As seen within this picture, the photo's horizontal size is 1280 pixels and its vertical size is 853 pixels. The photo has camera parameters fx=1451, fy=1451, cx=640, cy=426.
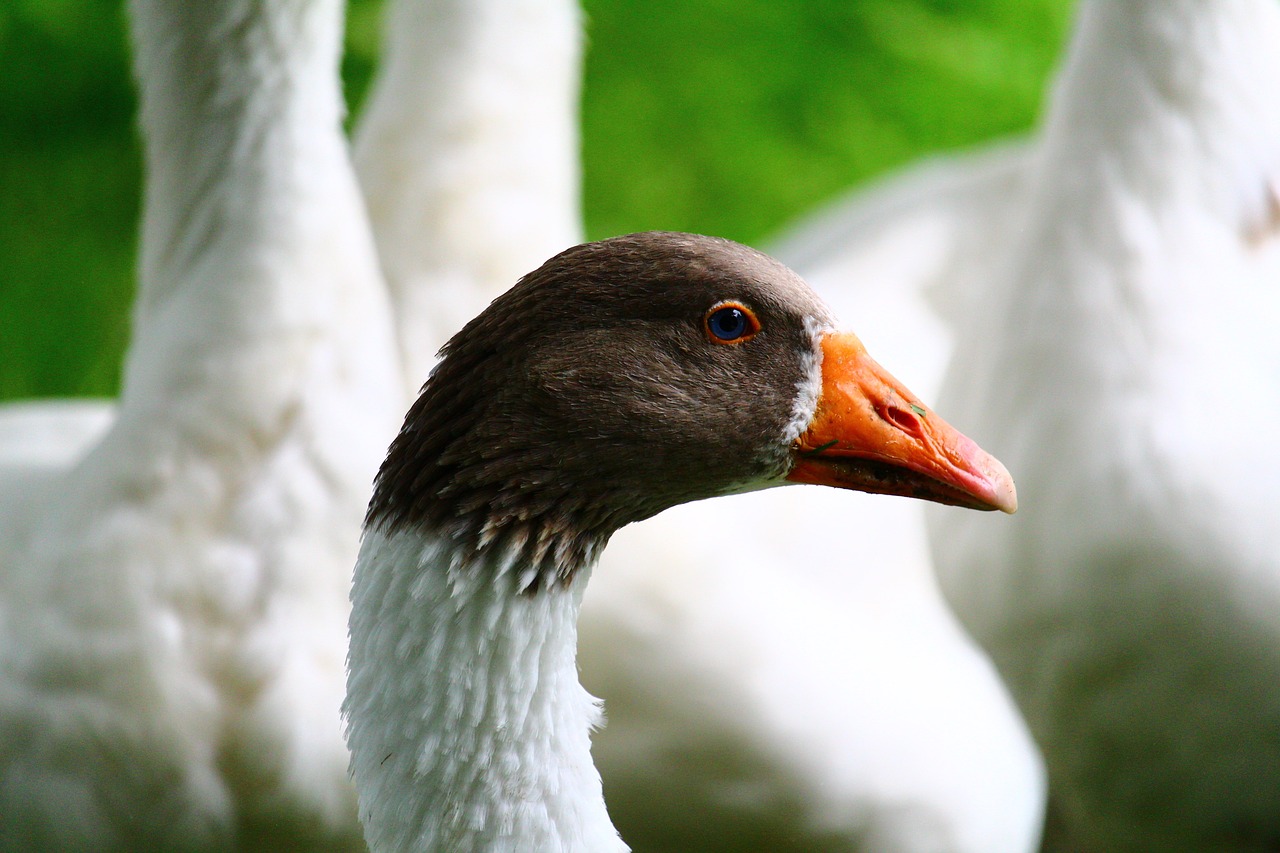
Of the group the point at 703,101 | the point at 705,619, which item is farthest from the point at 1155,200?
the point at 703,101

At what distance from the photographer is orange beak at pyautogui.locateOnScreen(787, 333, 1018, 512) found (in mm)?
1082

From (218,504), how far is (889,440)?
0.73m

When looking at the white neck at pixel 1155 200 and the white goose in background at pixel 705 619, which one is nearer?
the white goose in background at pixel 705 619

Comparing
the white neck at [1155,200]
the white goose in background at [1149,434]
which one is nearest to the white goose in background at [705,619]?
the white goose in background at [1149,434]

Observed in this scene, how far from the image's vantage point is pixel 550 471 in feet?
3.40

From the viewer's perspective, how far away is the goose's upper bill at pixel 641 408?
103 centimetres

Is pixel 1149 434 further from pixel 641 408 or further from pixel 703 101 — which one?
pixel 703 101

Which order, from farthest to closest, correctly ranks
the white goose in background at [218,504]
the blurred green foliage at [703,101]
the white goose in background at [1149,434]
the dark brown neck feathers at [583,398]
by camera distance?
the blurred green foliage at [703,101] < the white goose in background at [1149,434] < the white goose in background at [218,504] < the dark brown neck feathers at [583,398]

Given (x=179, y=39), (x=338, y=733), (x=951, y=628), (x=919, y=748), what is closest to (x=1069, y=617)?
(x=951, y=628)

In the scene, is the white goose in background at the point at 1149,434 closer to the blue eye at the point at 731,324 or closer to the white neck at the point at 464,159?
the white neck at the point at 464,159

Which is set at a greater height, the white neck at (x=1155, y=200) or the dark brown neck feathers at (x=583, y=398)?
the white neck at (x=1155, y=200)

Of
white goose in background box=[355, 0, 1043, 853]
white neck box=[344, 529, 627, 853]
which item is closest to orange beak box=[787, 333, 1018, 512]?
white neck box=[344, 529, 627, 853]

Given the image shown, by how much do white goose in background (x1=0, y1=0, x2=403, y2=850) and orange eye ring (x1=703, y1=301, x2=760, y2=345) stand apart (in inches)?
22.9

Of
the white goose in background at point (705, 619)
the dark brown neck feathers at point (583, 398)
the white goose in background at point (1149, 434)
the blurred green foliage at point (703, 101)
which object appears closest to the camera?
the dark brown neck feathers at point (583, 398)
